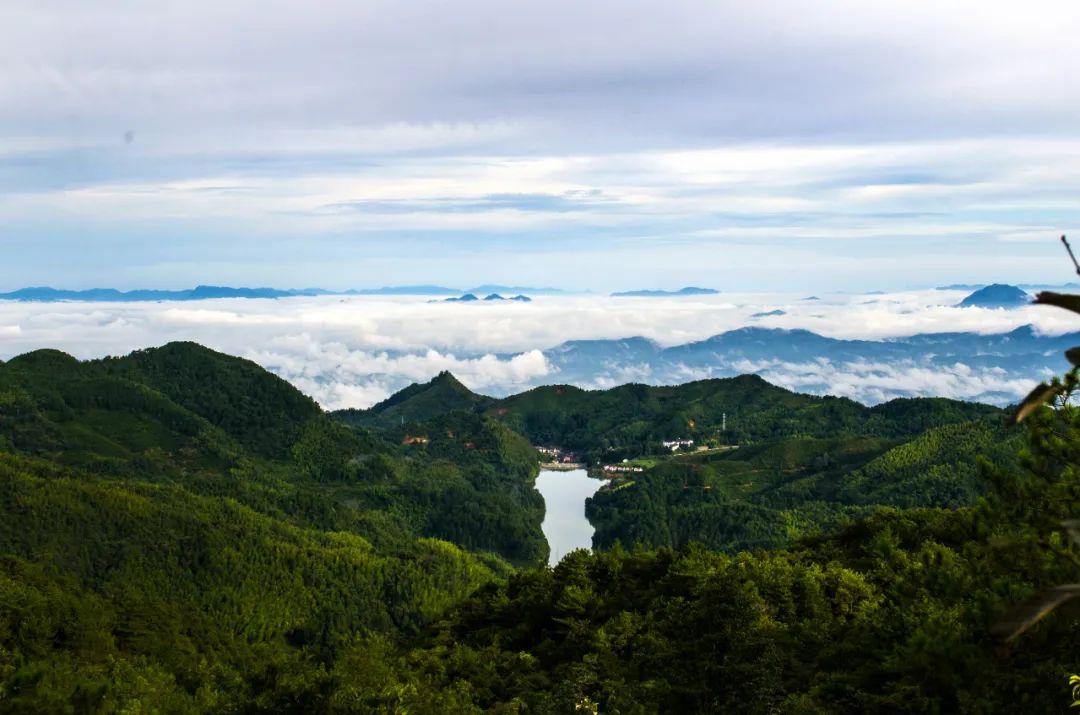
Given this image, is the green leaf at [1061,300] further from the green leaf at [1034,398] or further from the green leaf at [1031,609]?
the green leaf at [1031,609]

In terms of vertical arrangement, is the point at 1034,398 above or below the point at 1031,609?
above

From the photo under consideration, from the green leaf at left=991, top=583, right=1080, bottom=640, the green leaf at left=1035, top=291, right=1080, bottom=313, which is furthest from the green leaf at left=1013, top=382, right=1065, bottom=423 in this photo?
the green leaf at left=991, top=583, right=1080, bottom=640

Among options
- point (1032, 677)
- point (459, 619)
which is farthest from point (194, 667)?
point (1032, 677)

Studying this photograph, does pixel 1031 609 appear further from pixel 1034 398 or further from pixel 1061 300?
pixel 1061 300

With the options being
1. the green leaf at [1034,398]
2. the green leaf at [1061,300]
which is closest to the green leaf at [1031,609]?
the green leaf at [1034,398]

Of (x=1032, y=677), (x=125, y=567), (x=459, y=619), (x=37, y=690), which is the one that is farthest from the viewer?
(x=125, y=567)

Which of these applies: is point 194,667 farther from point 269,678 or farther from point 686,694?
point 686,694

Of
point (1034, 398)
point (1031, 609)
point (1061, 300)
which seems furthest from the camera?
point (1034, 398)

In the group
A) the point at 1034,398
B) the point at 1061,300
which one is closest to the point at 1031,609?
the point at 1034,398
